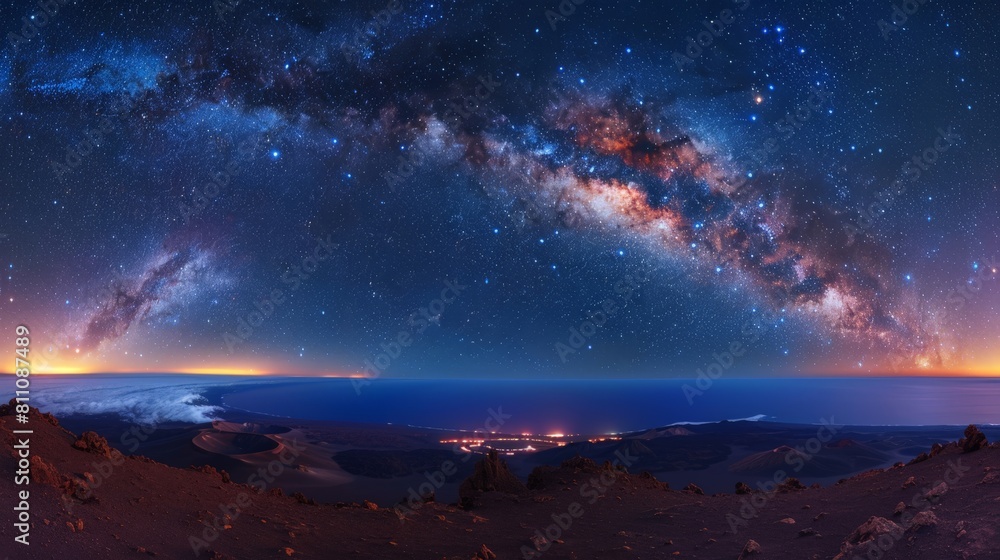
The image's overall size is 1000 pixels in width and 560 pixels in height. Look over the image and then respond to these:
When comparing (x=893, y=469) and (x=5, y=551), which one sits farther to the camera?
(x=893, y=469)

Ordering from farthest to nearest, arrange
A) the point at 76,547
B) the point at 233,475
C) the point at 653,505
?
the point at 233,475, the point at 653,505, the point at 76,547

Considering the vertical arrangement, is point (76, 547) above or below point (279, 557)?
above

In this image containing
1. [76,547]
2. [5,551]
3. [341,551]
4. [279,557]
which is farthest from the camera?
[341,551]

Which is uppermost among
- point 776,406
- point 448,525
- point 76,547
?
point 76,547

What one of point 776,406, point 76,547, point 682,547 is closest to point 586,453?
point 682,547

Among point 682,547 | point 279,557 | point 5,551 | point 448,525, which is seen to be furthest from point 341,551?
point 682,547

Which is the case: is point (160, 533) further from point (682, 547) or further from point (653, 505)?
point (653, 505)
